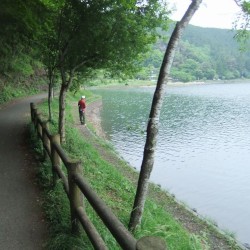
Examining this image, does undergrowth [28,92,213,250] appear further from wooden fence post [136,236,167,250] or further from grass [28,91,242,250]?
wooden fence post [136,236,167,250]

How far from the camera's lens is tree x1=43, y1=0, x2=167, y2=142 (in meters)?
11.5

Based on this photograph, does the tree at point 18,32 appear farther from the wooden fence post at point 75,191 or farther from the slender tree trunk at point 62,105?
the wooden fence post at point 75,191

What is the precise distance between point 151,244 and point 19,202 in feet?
15.6

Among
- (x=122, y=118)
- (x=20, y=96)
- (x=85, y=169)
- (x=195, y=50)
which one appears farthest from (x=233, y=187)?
(x=195, y=50)

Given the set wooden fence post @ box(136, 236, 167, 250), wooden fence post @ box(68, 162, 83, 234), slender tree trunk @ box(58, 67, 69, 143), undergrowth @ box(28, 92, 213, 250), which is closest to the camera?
wooden fence post @ box(136, 236, 167, 250)

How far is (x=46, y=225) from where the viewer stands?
19.8ft

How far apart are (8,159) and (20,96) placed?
28.0 m

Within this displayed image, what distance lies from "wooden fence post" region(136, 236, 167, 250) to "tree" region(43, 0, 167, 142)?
8.92 meters

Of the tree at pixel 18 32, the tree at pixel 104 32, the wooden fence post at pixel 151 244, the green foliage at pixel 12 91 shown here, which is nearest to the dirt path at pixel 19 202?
the wooden fence post at pixel 151 244

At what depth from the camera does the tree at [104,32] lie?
11469 mm

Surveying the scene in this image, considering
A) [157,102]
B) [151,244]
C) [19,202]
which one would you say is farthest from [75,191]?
[151,244]

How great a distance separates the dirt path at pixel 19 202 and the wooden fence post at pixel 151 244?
272 centimetres

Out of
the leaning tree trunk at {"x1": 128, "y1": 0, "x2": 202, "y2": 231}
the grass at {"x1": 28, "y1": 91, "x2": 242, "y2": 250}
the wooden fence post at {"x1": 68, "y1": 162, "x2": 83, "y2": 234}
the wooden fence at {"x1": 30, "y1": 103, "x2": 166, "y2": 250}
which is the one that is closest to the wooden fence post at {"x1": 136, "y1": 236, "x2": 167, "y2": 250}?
the wooden fence at {"x1": 30, "y1": 103, "x2": 166, "y2": 250}

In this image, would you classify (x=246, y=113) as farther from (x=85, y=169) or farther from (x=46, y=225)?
(x=46, y=225)
